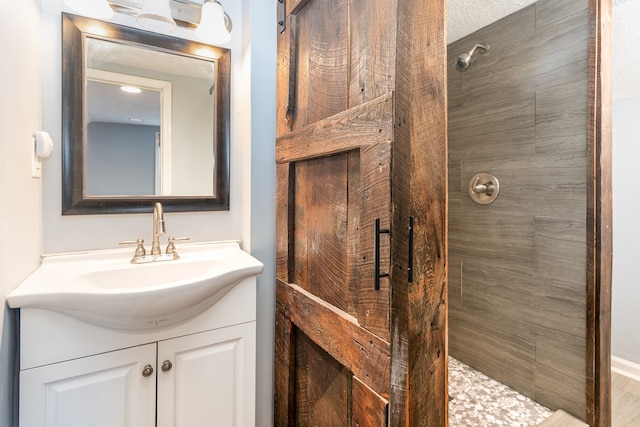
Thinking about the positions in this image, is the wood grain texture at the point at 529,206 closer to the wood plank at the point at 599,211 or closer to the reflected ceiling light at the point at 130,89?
the wood plank at the point at 599,211

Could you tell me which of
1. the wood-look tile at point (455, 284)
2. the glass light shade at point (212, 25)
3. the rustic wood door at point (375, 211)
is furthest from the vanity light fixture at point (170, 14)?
the wood-look tile at point (455, 284)

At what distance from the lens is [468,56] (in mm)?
1658

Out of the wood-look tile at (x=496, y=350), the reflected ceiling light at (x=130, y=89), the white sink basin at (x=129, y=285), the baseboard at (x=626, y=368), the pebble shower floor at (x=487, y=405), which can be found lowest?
the baseboard at (x=626, y=368)

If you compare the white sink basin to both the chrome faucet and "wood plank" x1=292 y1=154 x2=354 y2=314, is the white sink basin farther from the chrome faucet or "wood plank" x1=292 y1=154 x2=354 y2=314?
"wood plank" x1=292 y1=154 x2=354 y2=314

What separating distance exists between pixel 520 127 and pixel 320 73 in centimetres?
112

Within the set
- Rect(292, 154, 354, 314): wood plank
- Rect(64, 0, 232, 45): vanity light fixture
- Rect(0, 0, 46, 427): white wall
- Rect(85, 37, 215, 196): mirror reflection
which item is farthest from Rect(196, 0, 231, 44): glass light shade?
Rect(292, 154, 354, 314): wood plank

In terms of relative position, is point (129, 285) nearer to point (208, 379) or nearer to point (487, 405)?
point (208, 379)

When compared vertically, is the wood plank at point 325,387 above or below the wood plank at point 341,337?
below

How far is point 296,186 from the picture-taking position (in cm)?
116

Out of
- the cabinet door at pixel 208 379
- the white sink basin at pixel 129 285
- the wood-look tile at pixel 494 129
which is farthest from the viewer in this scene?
the wood-look tile at pixel 494 129

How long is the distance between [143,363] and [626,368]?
2.86 m

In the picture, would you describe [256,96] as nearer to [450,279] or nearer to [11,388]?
[11,388]

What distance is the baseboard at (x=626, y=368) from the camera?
1975mm

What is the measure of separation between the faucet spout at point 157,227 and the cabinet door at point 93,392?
385 mm
